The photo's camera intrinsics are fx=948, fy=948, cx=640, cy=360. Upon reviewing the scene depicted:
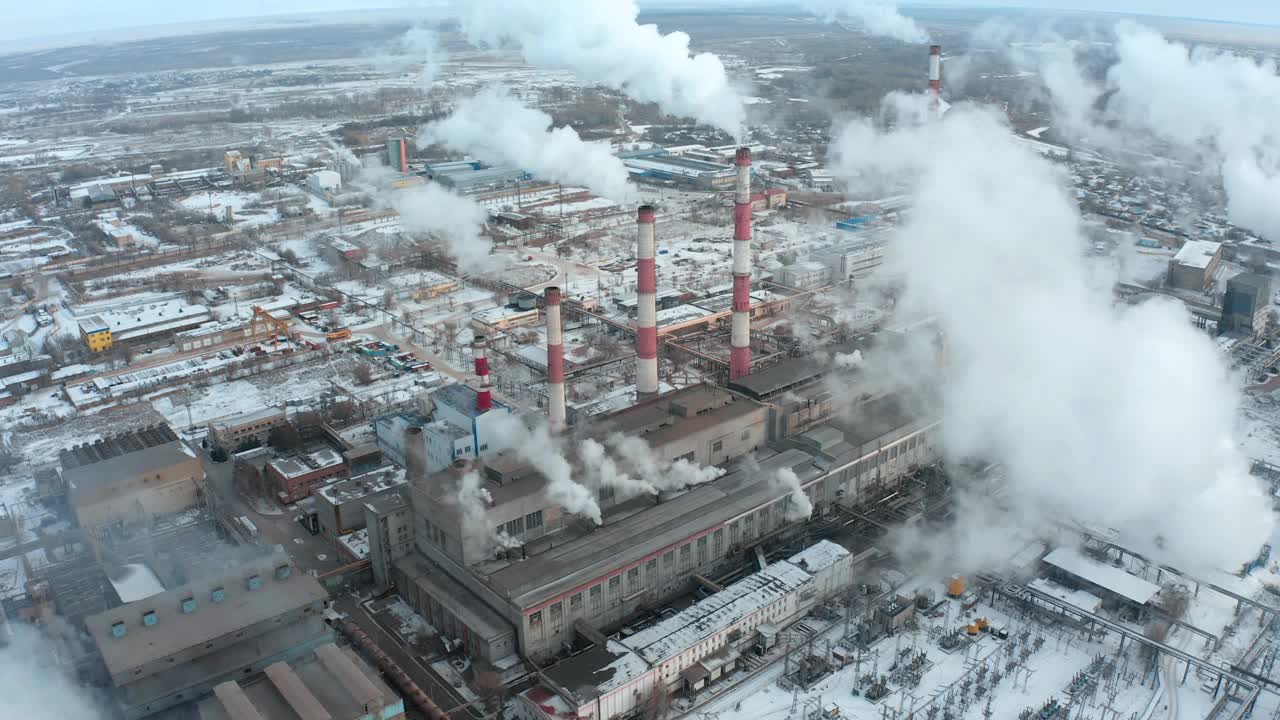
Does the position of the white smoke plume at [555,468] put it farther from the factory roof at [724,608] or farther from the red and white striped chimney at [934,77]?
the red and white striped chimney at [934,77]

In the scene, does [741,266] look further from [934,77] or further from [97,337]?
[97,337]

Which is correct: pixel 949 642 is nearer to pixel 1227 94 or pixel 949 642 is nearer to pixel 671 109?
pixel 671 109

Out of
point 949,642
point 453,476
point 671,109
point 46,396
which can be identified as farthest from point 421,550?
point 671,109

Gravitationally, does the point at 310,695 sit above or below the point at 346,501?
above

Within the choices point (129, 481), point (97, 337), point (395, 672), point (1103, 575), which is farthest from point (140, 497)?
point (1103, 575)

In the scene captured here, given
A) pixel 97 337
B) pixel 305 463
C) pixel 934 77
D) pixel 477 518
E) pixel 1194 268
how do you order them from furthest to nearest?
1. pixel 934 77
2. pixel 1194 268
3. pixel 97 337
4. pixel 305 463
5. pixel 477 518

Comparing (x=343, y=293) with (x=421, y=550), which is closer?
(x=421, y=550)

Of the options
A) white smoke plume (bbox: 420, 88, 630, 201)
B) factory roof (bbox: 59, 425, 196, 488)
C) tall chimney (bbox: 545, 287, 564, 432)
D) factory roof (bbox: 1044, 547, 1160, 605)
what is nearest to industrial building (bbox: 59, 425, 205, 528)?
factory roof (bbox: 59, 425, 196, 488)

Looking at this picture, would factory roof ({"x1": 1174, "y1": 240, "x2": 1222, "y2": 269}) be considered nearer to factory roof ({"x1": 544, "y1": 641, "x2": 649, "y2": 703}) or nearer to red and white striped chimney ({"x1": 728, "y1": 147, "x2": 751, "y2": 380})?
red and white striped chimney ({"x1": 728, "y1": 147, "x2": 751, "y2": 380})
